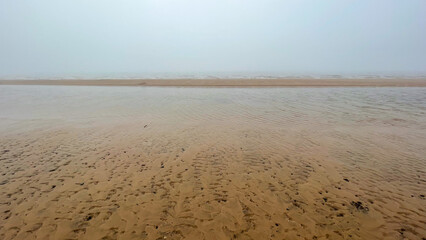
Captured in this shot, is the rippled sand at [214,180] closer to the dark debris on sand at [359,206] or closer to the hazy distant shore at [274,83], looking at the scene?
the dark debris on sand at [359,206]

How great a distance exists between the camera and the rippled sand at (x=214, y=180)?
442 centimetres

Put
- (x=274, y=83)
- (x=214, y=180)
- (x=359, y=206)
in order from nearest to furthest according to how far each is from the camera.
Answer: (x=359, y=206) → (x=214, y=180) → (x=274, y=83)

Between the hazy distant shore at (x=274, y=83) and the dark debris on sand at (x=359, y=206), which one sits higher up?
the hazy distant shore at (x=274, y=83)

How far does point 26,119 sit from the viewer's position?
13188 mm

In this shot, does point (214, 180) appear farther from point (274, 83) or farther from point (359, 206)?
→ point (274, 83)

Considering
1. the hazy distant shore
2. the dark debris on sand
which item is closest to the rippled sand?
the dark debris on sand

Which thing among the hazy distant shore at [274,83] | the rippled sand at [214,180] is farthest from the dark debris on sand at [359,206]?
the hazy distant shore at [274,83]

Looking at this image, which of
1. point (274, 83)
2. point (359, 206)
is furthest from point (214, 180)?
point (274, 83)

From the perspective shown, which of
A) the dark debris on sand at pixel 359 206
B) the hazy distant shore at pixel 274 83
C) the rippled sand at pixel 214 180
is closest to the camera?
the rippled sand at pixel 214 180

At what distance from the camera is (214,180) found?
20.4 ft

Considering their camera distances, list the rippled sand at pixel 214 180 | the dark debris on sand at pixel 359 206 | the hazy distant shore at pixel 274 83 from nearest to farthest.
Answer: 1. the rippled sand at pixel 214 180
2. the dark debris on sand at pixel 359 206
3. the hazy distant shore at pixel 274 83

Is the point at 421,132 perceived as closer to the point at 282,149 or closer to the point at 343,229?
the point at 282,149

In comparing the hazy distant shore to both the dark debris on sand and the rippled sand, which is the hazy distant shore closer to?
the rippled sand

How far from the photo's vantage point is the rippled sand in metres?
4.42
